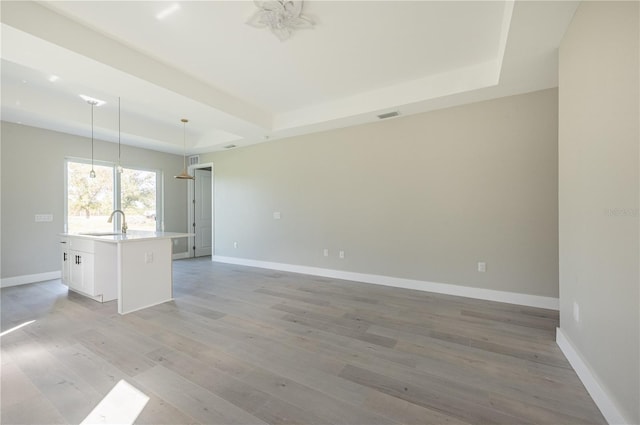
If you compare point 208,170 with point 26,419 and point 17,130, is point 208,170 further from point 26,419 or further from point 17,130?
point 26,419

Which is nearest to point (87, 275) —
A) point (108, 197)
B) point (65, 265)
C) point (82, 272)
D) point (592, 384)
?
point (82, 272)

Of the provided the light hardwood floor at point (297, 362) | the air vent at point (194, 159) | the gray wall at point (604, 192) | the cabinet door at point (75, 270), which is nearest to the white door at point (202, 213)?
the air vent at point (194, 159)

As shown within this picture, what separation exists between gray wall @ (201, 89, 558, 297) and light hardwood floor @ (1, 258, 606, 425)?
2.25 ft

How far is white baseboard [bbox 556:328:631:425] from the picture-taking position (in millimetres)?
1450

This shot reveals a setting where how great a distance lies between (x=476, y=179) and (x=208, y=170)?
21.7ft

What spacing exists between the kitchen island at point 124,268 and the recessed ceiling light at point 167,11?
235 cm

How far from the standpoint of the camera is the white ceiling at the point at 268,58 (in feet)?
7.47

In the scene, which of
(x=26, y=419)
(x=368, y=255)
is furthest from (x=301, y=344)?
(x=368, y=255)

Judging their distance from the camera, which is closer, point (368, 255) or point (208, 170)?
point (368, 255)

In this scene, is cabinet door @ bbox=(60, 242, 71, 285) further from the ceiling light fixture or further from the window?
the ceiling light fixture

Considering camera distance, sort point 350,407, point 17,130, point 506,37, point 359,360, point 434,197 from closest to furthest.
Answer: point 350,407
point 359,360
point 506,37
point 434,197
point 17,130

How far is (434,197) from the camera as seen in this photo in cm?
389

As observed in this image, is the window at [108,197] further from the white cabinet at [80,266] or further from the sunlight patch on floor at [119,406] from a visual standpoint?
the sunlight patch on floor at [119,406]

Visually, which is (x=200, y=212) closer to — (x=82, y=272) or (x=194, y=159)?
(x=194, y=159)
